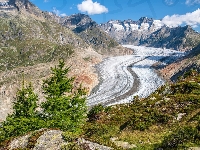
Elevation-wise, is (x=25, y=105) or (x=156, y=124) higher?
(x=25, y=105)

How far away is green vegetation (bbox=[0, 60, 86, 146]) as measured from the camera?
2908 centimetres

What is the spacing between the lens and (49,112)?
32.4 m

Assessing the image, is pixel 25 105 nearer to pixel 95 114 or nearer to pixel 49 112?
pixel 49 112

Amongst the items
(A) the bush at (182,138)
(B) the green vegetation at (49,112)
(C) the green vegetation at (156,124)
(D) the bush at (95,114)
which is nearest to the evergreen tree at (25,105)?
(B) the green vegetation at (49,112)

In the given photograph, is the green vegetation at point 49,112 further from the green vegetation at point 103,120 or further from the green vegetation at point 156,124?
the green vegetation at point 156,124

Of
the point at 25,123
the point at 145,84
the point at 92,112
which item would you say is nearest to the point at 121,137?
the point at 25,123

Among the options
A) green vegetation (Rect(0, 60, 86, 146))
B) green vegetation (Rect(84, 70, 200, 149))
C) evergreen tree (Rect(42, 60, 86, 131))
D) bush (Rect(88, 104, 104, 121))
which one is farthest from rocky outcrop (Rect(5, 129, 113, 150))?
bush (Rect(88, 104, 104, 121))

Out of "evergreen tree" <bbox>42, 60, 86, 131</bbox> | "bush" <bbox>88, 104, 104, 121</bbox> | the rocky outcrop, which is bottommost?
"bush" <bbox>88, 104, 104, 121</bbox>

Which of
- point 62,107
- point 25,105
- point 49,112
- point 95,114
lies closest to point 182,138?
Answer: point 62,107

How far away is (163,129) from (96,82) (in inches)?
5701

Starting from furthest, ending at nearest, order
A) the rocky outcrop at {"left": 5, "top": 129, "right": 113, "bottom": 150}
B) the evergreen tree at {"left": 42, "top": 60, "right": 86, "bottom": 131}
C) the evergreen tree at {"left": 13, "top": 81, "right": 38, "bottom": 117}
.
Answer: the evergreen tree at {"left": 13, "top": 81, "right": 38, "bottom": 117} → the evergreen tree at {"left": 42, "top": 60, "right": 86, "bottom": 131} → the rocky outcrop at {"left": 5, "top": 129, "right": 113, "bottom": 150}

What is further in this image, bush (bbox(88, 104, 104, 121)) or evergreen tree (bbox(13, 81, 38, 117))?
bush (bbox(88, 104, 104, 121))

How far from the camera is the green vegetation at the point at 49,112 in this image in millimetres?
29078

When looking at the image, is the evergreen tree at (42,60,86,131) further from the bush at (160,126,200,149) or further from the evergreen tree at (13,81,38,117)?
the bush at (160,126,200,149)
